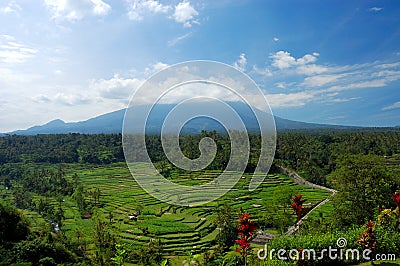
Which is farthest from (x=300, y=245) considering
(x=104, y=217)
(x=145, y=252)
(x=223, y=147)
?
(x=223, y=147)

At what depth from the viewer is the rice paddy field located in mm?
18516

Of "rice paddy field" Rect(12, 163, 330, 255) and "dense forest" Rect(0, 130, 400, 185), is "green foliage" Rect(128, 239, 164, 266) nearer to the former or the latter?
"rice paddy field" Rect(12, 163, 330, 255)

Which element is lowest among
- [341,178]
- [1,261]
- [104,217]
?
[104,217]

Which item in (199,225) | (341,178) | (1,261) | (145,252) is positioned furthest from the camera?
(199,225)

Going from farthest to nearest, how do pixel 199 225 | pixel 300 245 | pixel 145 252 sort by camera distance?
1. pixel 199 225
2. pixel 145 252
3. pixel 300 245

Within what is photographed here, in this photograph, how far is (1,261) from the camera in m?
8.59

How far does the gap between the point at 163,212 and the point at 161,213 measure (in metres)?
0.47

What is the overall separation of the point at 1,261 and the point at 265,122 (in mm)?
8226

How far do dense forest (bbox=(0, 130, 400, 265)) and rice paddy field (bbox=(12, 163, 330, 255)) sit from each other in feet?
1.76

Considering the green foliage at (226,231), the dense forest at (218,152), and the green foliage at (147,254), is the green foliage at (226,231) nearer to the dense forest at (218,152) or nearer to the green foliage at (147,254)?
the green foliage at (147,254)

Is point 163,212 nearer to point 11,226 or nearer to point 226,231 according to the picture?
point 226,231

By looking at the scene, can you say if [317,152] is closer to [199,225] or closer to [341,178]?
[199,225]

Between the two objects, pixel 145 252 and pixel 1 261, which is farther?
pixel 145 252

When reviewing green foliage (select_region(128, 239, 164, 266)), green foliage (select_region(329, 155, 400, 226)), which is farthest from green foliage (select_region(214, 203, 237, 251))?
green foliage (select_region(329, 155, 400, 226))
